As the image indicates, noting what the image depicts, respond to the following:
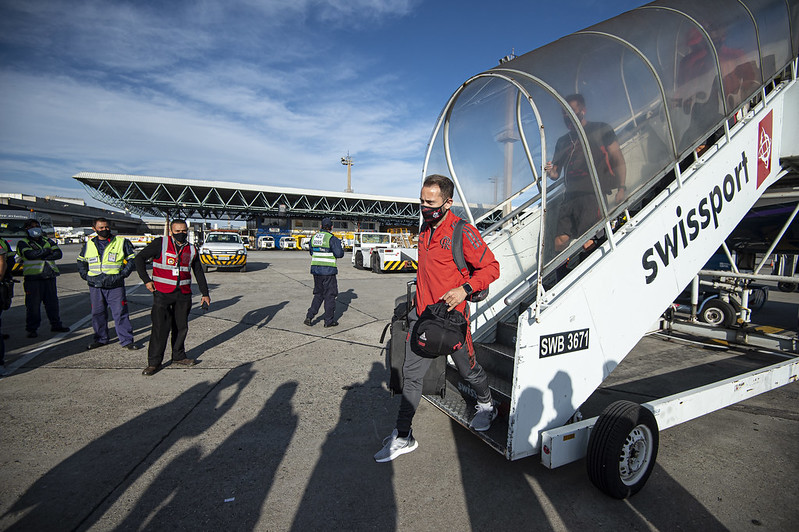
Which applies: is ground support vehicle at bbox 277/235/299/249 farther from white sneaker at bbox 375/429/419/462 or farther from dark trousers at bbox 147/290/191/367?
white sneaker at bbox 375/429/419/462

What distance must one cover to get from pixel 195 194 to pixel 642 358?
5308 cm

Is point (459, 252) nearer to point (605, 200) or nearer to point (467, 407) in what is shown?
point (605, 200)

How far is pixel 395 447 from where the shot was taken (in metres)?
2.86

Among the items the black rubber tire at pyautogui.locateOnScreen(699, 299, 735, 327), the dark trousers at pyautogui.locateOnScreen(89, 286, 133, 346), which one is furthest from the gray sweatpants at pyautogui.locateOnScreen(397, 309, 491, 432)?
the black rubber tire at pyautogui.locateOnScreen(699, 299, 735, 327)

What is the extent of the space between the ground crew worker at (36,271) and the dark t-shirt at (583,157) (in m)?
7.06

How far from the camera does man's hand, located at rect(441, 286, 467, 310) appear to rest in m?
2.47

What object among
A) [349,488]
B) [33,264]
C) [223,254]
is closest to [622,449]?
[349,488]

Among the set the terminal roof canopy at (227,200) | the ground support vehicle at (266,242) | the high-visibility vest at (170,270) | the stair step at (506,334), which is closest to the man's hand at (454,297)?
the stair step at (506,334)

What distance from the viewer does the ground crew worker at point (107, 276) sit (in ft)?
17.4

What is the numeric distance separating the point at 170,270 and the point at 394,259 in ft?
39.6

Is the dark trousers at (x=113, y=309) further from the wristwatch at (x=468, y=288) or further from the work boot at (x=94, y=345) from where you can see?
the wristwatch at (x=468, y=288)

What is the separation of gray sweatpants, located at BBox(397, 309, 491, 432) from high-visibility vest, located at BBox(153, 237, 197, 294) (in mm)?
3241

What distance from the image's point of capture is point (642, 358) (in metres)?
5.45

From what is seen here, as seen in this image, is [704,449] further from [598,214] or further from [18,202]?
[18,202]
